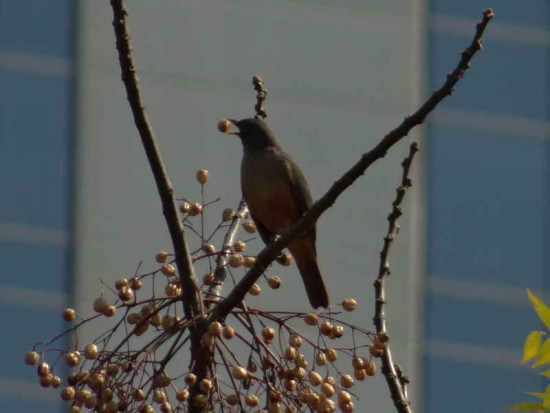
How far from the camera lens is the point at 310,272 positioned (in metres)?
6.21

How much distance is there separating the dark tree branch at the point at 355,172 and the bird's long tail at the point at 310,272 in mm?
2324

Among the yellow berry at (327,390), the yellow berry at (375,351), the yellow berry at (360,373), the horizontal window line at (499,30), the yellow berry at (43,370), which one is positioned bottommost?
the yellow berry at (327,390)

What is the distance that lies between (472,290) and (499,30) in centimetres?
245

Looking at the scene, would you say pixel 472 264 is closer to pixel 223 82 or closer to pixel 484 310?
pixel 484 310

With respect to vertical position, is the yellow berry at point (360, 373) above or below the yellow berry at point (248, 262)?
below

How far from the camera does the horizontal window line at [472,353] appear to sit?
1437 centimetres

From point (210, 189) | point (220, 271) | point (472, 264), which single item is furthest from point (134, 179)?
point (220, 271)

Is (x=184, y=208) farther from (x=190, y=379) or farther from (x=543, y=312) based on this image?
(x=543, y=312)

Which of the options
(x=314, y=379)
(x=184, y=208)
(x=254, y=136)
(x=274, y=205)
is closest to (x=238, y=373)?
(x=314, y=379)

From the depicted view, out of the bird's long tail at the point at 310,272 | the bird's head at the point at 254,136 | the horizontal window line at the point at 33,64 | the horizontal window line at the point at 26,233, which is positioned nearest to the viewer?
the bird's long tail at the point at 310,272

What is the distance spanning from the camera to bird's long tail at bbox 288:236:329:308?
241 inches

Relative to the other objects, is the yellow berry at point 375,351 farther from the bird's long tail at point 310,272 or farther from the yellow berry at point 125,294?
the bird's long tail at point 310,272

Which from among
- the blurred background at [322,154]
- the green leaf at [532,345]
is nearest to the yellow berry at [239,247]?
the green leaf at [532,345]

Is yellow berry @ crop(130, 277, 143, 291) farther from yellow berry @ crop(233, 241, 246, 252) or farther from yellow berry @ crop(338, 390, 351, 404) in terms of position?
yellow berry @ crop(338, 390, 351, 404)
